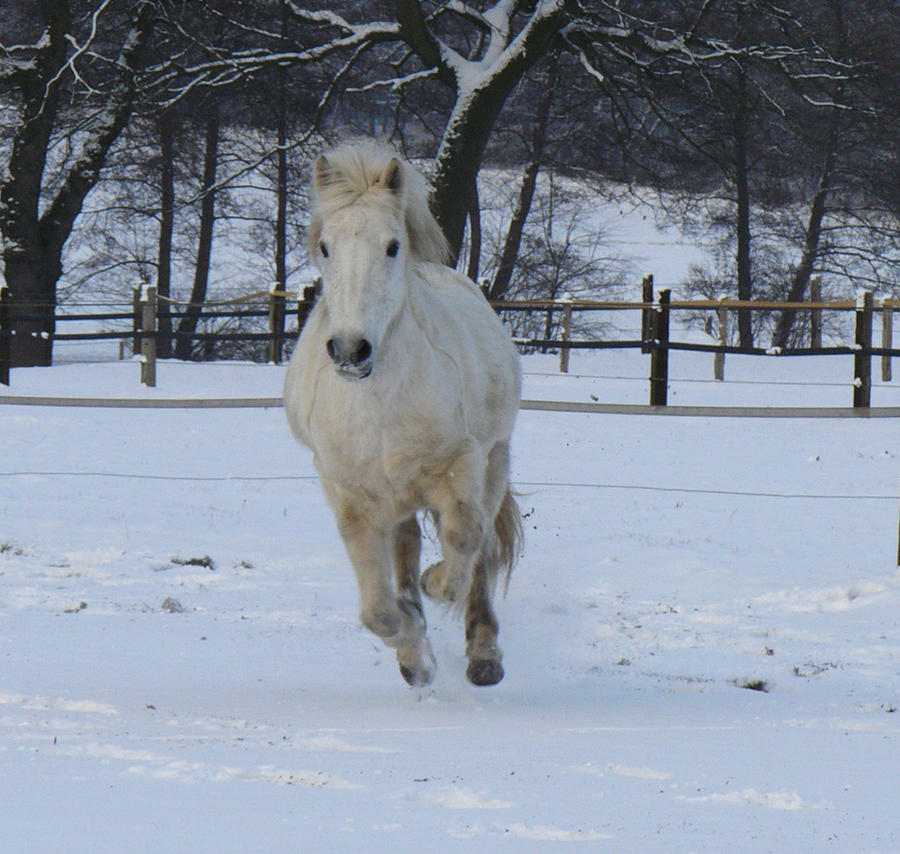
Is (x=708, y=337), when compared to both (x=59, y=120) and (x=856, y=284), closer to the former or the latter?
(x=856, y=284)

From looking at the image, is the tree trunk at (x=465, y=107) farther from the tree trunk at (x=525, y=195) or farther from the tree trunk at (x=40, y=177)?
the tree trunk at (x=525, y=195)

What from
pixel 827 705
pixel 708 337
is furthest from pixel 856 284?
pixel 827 705

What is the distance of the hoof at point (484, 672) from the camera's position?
16.9 feet

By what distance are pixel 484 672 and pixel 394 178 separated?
6.37 feet

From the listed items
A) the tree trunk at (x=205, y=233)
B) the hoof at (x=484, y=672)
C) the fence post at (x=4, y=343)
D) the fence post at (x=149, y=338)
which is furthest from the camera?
the tree trunk at (x=205, y=233)

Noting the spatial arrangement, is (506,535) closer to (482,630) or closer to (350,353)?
(482,630)

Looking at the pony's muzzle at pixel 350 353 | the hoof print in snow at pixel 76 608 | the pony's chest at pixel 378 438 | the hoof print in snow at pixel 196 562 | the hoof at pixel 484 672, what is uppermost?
the pony's muzzle at pixel 350 353

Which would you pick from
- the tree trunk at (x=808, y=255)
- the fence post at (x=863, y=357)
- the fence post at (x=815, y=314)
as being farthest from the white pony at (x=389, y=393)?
the tree trunk at (x=808, y=255)

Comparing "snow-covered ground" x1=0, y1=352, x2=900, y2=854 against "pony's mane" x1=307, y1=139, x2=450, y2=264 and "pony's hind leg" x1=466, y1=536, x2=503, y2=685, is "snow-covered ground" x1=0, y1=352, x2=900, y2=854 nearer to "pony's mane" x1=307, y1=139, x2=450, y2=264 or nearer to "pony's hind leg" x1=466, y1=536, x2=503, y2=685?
"pony's hind leg" x1=466, y1=536, x2=503, y2=685

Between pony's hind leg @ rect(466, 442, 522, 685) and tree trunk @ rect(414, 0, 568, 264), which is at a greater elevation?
tree trunk @ rect(414, 0, 568, 264)

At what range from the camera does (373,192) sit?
14.1 feet

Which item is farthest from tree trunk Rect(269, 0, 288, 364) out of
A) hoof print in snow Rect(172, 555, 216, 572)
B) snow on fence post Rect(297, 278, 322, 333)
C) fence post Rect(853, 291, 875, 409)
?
hoof print in snow Rect(172, 555, 216, 572)

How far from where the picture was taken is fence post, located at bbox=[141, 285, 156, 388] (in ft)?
52.6

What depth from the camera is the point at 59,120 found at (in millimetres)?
18844
